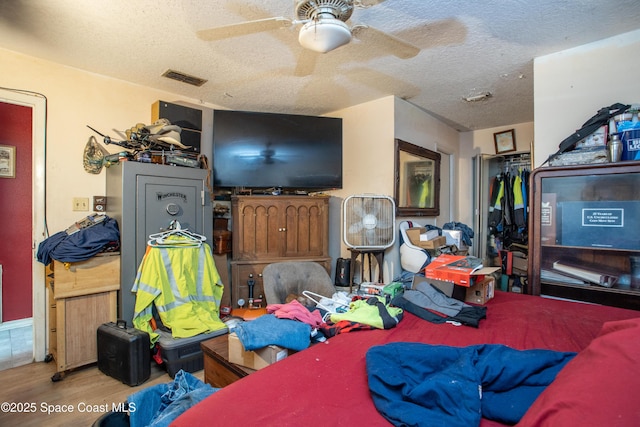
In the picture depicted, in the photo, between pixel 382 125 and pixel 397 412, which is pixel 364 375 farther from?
pixel 382 125

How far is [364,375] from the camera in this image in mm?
1044

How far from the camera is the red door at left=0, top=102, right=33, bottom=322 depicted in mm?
2832

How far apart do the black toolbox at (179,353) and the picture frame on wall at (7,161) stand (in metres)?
2.17

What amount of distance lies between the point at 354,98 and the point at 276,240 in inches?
71.5

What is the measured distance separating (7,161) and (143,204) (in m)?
1.58

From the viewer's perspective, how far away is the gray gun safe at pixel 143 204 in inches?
96.0

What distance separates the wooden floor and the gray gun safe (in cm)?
46

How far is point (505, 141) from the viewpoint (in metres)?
A: 4.34

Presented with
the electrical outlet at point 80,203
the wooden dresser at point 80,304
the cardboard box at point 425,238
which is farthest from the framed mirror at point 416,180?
the electrical outlet at point 80,203

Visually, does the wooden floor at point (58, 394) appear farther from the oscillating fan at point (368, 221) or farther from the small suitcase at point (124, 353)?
the oscillating fan at point (368, 221)

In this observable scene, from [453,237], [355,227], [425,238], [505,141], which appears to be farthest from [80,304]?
[505,141]

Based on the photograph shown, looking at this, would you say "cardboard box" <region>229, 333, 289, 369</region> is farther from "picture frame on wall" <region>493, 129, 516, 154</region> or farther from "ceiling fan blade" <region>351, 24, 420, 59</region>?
"picture frame on wall" <region>493, 129, 516, 154</region>

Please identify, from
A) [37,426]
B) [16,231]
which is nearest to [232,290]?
[37,426]

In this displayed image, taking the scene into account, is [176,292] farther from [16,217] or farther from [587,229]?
[587,229]
